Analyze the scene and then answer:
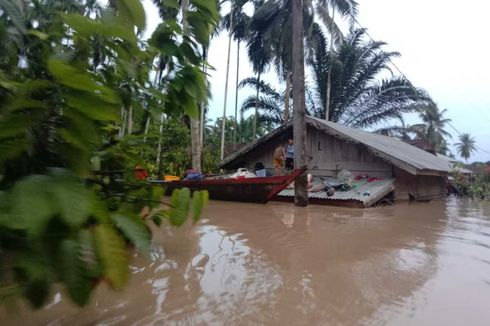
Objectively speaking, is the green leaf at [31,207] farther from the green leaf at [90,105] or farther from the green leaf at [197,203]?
the green leaf at [197,203]

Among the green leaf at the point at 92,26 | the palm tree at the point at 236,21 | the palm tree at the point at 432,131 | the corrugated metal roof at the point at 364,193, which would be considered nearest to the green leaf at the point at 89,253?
the green leaf at the point at 92,26

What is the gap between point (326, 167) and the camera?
1213 centimetres

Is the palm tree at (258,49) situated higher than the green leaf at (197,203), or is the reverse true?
the palm tree at (258,49)

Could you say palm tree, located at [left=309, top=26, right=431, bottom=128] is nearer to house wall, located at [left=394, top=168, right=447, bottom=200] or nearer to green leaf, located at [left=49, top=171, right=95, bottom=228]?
house wall, located at [left=394, top=168, right=447, bottom=200]

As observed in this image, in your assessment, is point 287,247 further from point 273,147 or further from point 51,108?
point 273,147

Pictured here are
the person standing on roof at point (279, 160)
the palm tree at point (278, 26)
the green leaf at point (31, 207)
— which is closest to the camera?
A: the green leaf at point (31, 207)

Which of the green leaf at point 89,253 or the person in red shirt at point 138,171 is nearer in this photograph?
the green leaf at point 89,253

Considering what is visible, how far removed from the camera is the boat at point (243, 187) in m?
9.00

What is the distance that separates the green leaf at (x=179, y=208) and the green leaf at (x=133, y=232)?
41 centimetres

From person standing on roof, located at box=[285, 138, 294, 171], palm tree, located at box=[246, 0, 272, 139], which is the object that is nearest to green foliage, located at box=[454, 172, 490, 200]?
person standing on roof, located at box=[285, 138, 294, 171]

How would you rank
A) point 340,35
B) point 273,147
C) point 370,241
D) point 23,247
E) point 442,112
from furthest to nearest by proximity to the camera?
point 442,112, point 340,35, point 273,147, point 370,241, point 23,247

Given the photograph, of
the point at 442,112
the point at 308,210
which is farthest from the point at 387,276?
the point at 442,112

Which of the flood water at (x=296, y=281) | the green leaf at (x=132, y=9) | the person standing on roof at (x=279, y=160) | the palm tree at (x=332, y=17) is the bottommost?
the flood water at (x=296, y=281)

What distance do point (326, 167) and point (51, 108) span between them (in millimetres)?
11650
